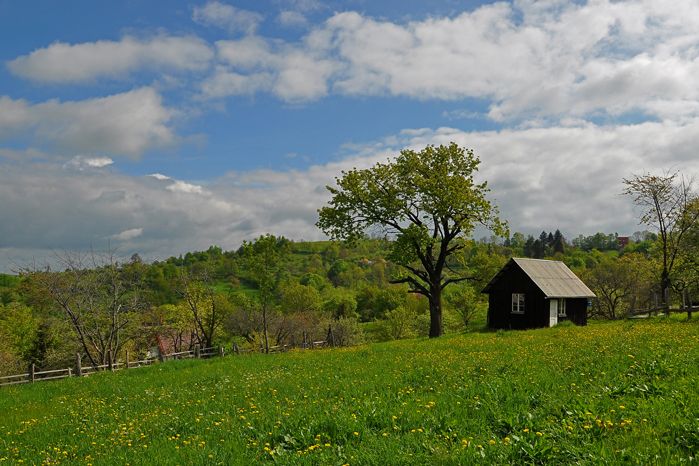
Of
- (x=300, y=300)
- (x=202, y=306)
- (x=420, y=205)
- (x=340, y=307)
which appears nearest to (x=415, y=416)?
(x=420, y=205)

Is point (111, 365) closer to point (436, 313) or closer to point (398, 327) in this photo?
point (436, 313)

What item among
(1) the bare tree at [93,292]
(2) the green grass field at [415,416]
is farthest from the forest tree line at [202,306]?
(2) the green grass field at [415,416]

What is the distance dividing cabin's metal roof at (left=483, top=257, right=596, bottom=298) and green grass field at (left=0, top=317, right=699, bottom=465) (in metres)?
20.3

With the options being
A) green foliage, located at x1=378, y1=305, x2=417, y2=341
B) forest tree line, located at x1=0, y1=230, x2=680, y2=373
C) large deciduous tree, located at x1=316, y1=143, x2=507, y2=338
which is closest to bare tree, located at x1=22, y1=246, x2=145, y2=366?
forest tree line, located at x1=0, y1=230, x2=680, y2=373

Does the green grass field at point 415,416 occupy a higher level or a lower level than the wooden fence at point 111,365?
higher

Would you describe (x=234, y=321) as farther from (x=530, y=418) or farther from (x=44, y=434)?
(x=530, y=418)

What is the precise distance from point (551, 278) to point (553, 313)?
327 centimetres

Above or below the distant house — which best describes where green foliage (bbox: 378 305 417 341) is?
below

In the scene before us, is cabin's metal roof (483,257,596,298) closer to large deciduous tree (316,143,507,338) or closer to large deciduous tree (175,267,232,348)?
large deciduous tree (316,143,507,338)

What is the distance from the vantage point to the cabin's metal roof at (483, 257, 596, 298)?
3425cm

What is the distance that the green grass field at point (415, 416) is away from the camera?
20.5 ft

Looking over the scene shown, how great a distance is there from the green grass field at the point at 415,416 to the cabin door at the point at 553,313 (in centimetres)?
1979

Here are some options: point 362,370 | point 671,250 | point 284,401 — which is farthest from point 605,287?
point 284,401

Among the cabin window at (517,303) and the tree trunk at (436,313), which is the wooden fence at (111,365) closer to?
the tree trunk at (436,313)
